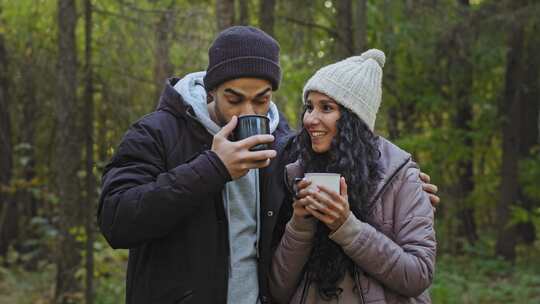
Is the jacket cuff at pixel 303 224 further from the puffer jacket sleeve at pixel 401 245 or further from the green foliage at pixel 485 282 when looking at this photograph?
the green foliage at pixel 485 282

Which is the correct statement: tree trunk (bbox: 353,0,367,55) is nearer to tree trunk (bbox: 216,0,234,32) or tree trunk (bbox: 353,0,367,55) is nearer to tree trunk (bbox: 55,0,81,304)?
tree trunk (bbox: 216,0,234,32)

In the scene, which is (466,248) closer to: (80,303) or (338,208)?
(80,303)

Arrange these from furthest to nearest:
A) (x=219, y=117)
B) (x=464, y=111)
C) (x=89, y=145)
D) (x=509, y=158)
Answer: (x=464, y=111) → (x=509, y=158) → (x=89, y=145) → (x=219, y=117)

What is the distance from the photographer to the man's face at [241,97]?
8.18ft

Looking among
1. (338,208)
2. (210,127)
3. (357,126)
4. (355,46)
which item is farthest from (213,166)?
(355,46)

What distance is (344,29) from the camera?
29.9 ft

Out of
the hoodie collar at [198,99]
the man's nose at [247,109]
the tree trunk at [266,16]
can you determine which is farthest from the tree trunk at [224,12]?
the man's nose at [247,109]

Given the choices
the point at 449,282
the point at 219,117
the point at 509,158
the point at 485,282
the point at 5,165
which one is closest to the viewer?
the point at 219,117

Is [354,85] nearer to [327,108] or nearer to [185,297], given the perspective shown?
[327,108]

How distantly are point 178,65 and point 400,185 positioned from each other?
274 inches

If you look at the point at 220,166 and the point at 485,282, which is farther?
the point at 485,282

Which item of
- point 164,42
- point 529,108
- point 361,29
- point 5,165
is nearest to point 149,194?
point 164,42

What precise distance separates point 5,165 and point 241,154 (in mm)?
12066

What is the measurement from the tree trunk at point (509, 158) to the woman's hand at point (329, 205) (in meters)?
11.1
